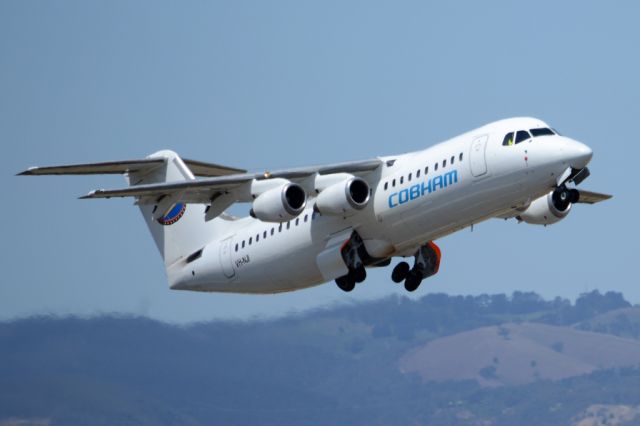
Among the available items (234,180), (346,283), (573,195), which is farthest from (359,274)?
(573,195)

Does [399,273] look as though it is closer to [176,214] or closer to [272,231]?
[272,231]

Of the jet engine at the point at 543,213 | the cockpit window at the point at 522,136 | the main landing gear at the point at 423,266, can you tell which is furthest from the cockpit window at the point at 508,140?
the main landing gear at the point at 423,266

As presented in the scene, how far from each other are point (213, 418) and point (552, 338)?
66700 millimetres

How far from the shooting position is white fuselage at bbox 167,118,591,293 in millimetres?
22094

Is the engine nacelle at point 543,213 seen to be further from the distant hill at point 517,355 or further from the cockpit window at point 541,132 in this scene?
the distant hill at point 517,355

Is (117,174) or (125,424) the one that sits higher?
(117,174)

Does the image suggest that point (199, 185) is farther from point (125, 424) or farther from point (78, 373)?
point (125, 424)

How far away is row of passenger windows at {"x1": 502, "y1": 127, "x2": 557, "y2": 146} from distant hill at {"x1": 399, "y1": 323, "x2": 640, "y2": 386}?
77.3 meters

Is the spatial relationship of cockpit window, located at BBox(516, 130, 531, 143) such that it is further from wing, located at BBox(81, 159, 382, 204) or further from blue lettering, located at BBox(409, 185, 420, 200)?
wing, located at BBox(81, 159, 382, 204)

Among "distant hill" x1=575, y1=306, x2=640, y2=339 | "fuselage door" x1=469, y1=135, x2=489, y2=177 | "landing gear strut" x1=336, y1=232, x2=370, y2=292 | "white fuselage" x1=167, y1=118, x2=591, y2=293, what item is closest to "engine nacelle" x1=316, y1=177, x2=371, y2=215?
"white fuselage" x1=167, y1=118, x2=591, y2=293

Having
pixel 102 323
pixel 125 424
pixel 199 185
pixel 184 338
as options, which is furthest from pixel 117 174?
pixel 125 424

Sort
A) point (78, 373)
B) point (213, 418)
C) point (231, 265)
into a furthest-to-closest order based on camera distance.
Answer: point (213, 418), point (78, 373), point (231, 265)

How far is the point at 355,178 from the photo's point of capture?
23.4m

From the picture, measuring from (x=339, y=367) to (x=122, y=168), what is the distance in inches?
2189
